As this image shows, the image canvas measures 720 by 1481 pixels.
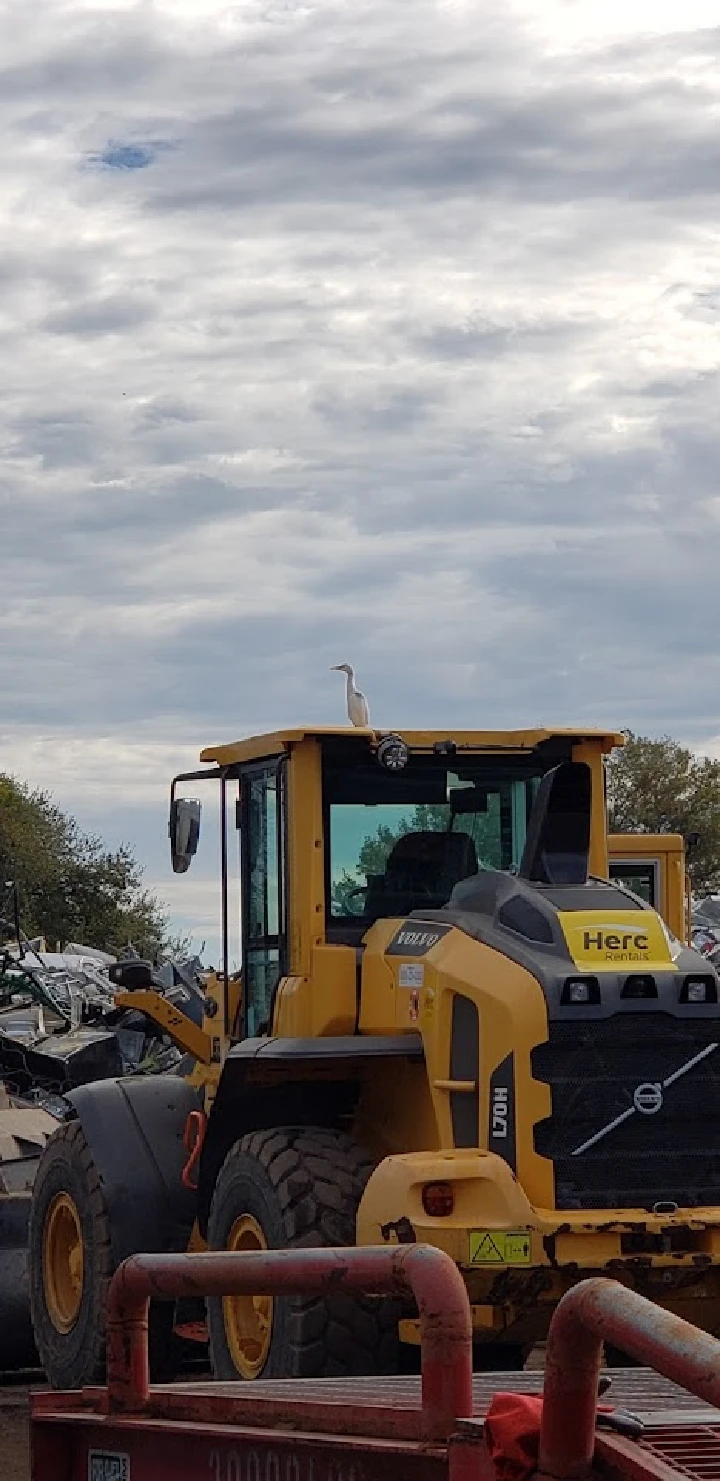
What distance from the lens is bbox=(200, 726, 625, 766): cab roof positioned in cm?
973

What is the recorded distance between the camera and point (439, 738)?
10.0 metres

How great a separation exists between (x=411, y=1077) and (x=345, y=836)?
1.13m

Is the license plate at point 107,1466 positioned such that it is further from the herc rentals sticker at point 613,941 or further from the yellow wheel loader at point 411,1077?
the herc rentals sticker at point 613,941

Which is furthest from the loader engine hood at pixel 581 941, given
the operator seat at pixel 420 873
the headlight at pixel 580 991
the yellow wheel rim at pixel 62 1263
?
the yellow wheel rim at pixel 62 1263

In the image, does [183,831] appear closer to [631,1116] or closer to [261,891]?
[261,891]

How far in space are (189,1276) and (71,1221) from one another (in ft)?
20.8

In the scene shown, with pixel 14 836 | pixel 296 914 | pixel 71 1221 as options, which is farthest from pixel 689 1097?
pixel 14 836

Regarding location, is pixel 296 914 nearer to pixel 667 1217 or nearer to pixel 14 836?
pixel 667 1217

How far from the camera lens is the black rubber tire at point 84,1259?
1018 cm

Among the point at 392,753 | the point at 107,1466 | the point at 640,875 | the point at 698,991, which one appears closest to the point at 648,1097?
the point at 698,991

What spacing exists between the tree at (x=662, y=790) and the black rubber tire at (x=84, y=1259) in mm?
42678

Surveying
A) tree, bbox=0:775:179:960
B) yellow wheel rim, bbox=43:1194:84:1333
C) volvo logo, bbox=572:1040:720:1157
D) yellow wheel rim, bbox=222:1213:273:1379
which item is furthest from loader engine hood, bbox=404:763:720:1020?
tree, bbox=0:775:179:960

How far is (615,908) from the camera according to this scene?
29.6 ft

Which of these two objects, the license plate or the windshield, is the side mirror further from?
the license plate
